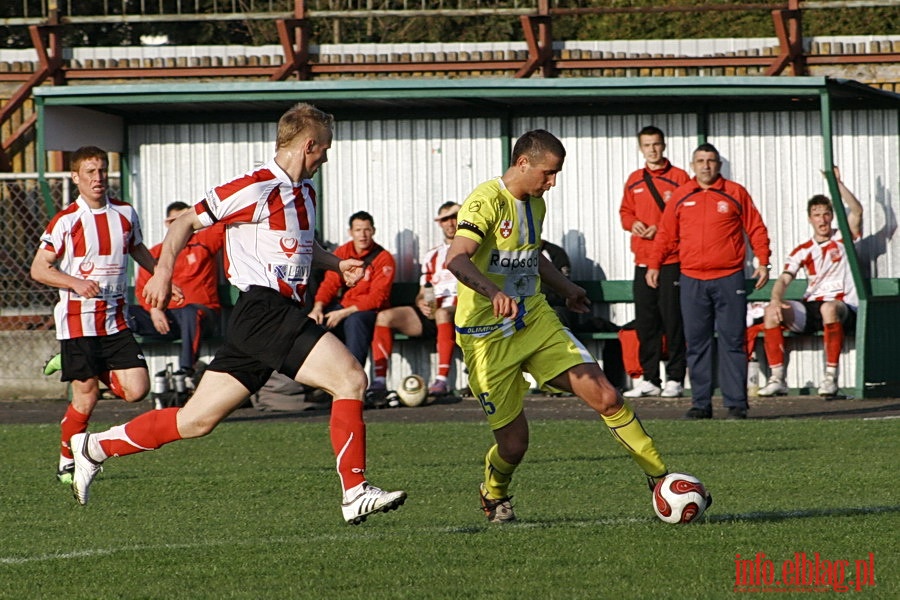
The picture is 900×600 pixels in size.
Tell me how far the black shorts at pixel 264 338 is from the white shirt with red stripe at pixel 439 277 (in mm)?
8865

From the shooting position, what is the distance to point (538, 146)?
24.1ft

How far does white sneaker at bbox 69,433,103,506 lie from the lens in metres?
7.88

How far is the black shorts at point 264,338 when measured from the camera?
23.4 feet

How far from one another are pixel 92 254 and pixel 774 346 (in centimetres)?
782

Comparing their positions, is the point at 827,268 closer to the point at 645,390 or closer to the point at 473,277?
the point at 645,390

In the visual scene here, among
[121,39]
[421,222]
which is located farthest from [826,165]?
[121,39]

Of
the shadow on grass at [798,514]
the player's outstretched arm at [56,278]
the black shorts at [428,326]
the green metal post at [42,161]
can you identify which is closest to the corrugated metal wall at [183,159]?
the green metal post at [42,161]

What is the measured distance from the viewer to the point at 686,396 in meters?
15.9

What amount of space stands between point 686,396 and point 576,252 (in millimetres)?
2113

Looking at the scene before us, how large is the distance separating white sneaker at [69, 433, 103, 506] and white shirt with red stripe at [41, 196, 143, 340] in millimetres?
2527

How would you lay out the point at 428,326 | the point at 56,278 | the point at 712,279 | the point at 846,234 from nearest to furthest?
the point at 56,278 → the point at 712,279 → the point at 846,234 → the point at 428,326

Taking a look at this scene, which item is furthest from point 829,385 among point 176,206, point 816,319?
point 176,206

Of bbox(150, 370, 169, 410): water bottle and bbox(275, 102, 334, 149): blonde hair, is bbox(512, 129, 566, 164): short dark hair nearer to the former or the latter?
bbox(275, 102, 334, 149): blonde hair

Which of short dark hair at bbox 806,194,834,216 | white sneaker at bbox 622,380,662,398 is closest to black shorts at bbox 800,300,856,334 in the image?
short dark hair at bbox 806,194,834,216
